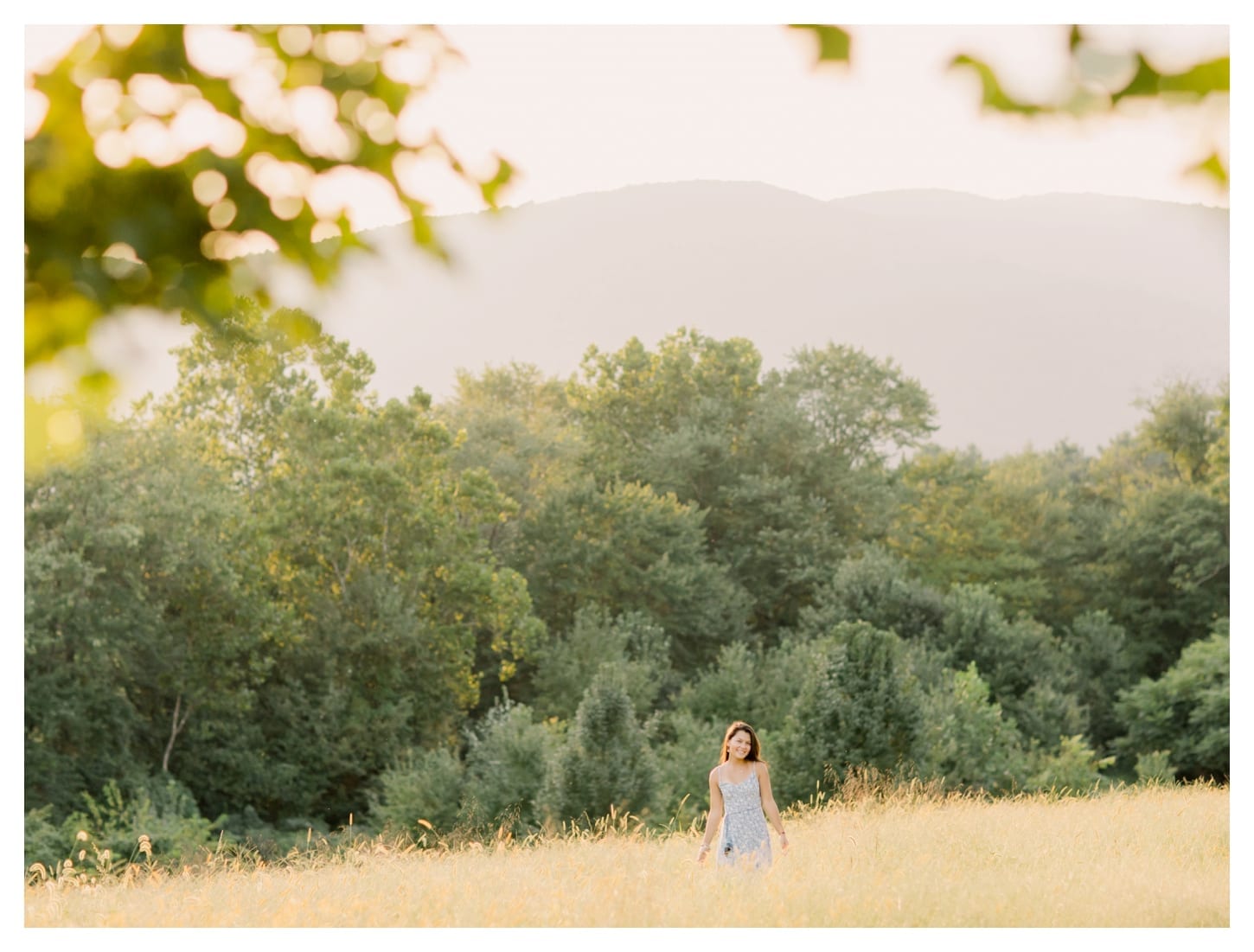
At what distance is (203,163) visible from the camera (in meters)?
2.04

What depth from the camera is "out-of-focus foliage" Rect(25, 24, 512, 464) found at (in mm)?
1984

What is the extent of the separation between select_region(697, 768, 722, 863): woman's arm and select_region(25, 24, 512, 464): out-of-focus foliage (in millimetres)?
3143

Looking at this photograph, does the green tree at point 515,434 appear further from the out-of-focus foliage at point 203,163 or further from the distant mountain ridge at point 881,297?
the out-of-focus foliage at point 203,163

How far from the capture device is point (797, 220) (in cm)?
1438

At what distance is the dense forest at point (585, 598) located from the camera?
43.2ft

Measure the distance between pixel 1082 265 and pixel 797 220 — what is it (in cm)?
490

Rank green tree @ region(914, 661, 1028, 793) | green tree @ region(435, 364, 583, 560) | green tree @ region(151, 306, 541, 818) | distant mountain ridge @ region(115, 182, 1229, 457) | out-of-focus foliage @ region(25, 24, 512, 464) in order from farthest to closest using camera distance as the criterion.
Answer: green tree @ region(435, 364, 583, 560) < green tree @ region(151, 306, 541, 818) < distant mountain ridge @ region(115, 182, 1229, 457) < green tree @ region(914, 661, 1028, 793) < out-of-focus foliage @ region(25, 24, 512, 464)

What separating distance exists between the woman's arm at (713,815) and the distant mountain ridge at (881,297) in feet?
15.7

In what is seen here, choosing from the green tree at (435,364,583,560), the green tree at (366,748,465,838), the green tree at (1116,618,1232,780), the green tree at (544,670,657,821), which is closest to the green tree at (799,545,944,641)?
the green tree at (1116,618,1232,780)

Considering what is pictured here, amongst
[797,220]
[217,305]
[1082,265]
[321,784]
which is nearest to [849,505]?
[1082,265]

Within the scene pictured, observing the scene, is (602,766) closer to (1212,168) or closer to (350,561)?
(350,561)

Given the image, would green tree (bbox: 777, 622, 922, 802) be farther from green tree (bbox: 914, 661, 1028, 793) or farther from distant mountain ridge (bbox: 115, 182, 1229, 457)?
distant mountain ridge (bbox: 115, 182, 1229, 457)

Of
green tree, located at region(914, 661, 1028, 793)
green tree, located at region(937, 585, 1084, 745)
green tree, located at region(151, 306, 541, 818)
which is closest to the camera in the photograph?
green tree, located at region(914, 661, 1028, 793)

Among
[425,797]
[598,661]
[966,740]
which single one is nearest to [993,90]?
[966,740]
